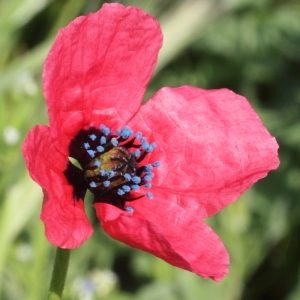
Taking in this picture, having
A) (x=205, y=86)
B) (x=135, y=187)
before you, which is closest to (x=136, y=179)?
(x=135, y=187)

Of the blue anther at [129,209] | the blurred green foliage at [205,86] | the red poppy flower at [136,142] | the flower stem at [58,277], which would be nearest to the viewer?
the flower stem at [58,277]

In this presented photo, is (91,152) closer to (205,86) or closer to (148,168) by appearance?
(148,168)

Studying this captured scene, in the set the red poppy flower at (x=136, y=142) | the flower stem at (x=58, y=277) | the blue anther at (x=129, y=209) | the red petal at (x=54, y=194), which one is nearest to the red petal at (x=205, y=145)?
the red poppy flower at (x=136, y=142)

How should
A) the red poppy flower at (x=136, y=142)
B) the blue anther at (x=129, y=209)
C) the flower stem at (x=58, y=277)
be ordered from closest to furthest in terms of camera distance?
the flower stem at (x=58, y=277)
the red poppy flower at (x=136, y=142)
the blue anther at (x=129, y=209)

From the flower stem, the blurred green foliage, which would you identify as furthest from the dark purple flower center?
the blurred green foliage

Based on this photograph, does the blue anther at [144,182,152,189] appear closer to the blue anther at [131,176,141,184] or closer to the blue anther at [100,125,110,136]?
the blue anther at [131,176,141,184]

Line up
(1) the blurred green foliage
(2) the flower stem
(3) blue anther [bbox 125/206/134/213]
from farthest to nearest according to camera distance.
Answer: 1. (1) the blurred green foliage
2. (3) blue anther [bbox 125/206/134/213]
3. (2) the flower stem

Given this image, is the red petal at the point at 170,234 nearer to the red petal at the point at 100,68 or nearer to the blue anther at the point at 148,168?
the blue anther at the point at 148,168

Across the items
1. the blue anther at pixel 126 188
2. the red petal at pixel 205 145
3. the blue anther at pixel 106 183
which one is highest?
the blue anther at pixel 106 183
